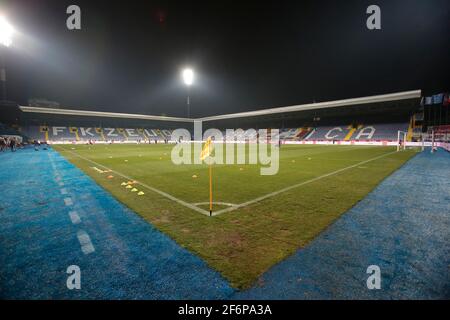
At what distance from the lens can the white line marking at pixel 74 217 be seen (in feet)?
14.4

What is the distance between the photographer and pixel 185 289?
231cm

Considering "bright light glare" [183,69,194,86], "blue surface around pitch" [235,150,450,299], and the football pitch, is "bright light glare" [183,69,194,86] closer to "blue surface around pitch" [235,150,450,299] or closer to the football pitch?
the football pitch

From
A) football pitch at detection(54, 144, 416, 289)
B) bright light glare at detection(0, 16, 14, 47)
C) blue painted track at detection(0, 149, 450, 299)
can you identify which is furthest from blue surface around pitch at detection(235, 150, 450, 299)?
bright light glare at detection(0, 16, 14, 47)

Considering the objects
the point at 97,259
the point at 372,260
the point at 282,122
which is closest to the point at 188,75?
the point at 282,122

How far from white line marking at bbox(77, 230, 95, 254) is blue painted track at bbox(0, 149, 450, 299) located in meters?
0.02

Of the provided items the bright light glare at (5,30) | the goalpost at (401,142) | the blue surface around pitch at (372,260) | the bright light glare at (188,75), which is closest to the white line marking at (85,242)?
the blue surface around pitch at (372,260)

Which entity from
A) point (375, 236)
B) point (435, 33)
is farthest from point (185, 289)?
point (435, 33)

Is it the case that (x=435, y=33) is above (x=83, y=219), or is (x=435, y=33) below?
above

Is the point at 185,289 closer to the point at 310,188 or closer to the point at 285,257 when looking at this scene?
the point at 285,257

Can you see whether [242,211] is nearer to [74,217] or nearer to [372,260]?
[372,260]

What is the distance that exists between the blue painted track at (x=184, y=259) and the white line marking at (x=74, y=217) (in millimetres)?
47

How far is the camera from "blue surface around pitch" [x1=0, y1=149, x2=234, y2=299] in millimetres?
2305

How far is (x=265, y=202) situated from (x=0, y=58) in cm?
5171
